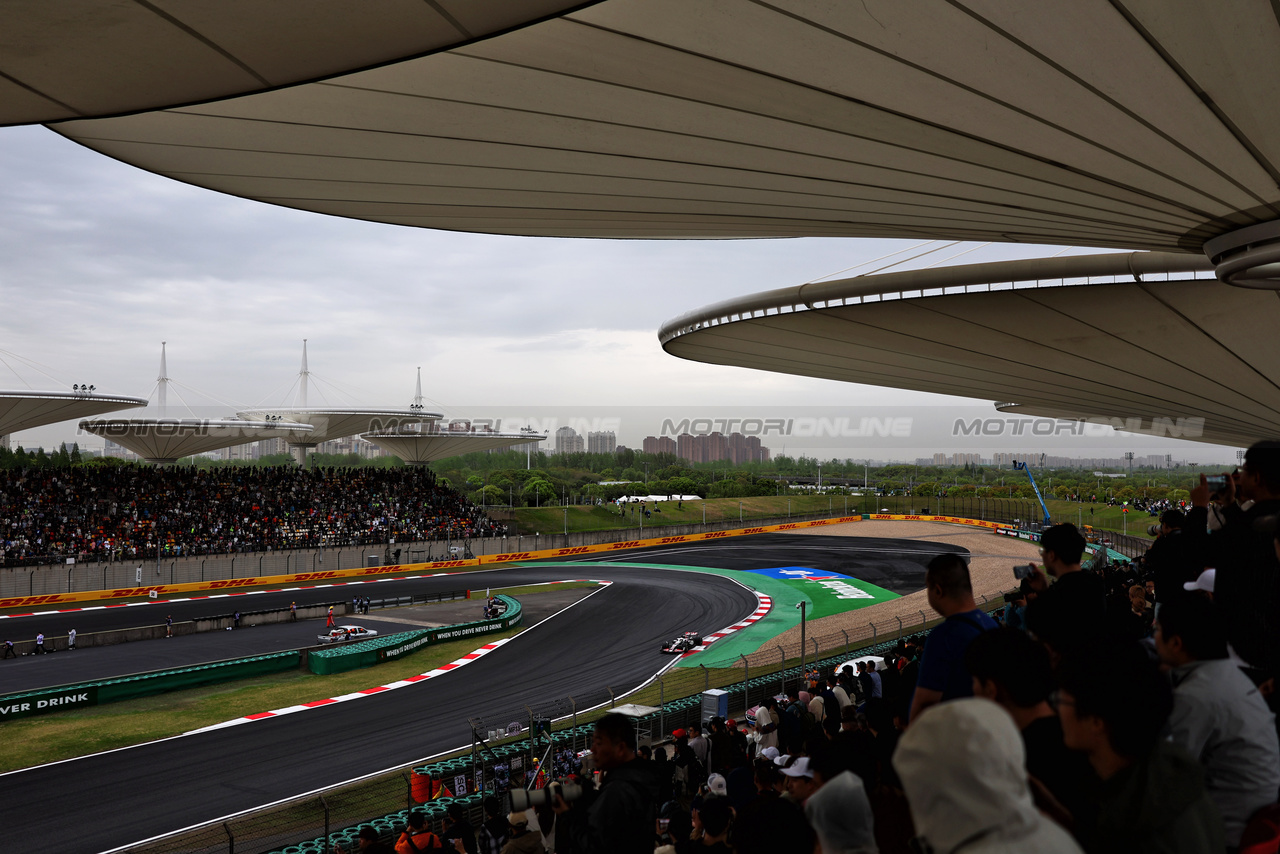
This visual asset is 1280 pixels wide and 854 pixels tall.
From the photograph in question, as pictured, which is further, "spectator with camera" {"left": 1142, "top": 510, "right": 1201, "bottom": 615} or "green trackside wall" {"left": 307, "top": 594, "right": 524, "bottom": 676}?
"green trackside wall" {"left": 307, "top": 594, "right": 524, "bottom": 676}

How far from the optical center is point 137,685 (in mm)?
21891

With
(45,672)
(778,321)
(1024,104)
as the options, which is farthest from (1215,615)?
(45,672)

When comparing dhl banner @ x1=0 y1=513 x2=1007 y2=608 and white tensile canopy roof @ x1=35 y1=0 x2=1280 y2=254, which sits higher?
white tensile canopy roof @ x1=35 y1=0 x2=1280 y2=254

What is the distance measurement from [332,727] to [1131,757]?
66.8 feet

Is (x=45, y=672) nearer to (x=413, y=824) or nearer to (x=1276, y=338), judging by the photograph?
(x=413, y=824)

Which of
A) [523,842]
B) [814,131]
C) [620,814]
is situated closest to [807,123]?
[814,131]

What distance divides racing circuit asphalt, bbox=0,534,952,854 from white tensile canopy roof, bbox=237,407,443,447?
19.4 metres

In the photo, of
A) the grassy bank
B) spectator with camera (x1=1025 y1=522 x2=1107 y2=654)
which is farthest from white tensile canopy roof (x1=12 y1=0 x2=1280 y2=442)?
the grassy bank

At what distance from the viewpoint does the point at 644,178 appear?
748 centimetres

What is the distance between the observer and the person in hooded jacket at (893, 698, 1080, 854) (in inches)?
55.5

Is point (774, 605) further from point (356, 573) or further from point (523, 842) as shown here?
point (523, 842)

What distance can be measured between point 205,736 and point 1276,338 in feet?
73.2

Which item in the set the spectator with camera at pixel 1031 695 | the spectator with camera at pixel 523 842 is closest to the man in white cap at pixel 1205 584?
the spectator with camera at pixel 1031 695

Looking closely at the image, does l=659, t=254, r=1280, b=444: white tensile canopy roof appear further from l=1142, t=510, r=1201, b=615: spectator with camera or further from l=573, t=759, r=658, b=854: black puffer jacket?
l=573, t=759, r=658, b=854: black puffer jacket
